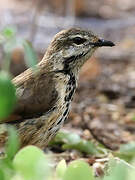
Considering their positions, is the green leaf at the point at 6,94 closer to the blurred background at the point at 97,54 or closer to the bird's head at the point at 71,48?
the blurred background at the point at 97,54

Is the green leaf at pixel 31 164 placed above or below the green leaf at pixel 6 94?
below

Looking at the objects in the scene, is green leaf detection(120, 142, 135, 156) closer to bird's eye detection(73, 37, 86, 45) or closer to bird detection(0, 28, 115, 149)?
bird detection(0, 28, 115, 149)

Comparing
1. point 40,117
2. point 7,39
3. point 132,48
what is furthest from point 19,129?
point 132,48

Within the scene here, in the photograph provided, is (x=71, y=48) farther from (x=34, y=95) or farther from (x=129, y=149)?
(x=129, y=149)

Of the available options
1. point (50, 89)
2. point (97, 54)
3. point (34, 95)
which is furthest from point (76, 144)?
point (97, 54)

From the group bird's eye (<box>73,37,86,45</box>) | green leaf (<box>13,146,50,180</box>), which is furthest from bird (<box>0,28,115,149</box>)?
green leaf (<box>13,146,50,180</box>)

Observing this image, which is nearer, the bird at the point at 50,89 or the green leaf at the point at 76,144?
the bird at the point at 50,89

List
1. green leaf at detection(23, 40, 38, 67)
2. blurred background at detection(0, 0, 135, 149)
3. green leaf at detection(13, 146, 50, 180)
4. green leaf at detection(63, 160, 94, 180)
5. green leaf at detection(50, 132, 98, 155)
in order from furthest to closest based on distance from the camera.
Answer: blurred background at detection(0, 0, 135, 149)
green leaf at detection(50, 132, 98, 155)
green leaf at detection(23, 40, 38, 67)
green leaf at detection(63, 160, 94, 180)
green leaf at detection(13, 146, 50, 180)

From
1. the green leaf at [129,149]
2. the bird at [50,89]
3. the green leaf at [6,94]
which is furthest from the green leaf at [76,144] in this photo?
the green leaf at [6,94]
